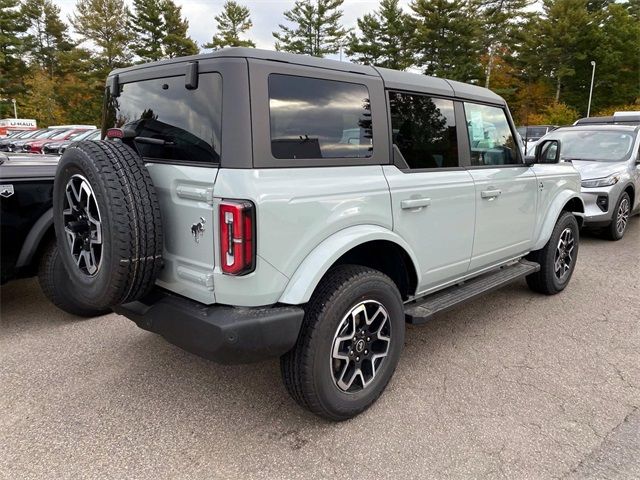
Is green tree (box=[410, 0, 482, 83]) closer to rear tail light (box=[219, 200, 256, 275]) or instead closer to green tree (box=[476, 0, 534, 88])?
green tree (box=[476, 0, 534, 88])

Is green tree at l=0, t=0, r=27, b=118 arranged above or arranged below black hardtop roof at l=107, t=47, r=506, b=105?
above

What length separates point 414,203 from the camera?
2.90 m

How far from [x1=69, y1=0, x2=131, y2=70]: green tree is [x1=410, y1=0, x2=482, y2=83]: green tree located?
25.2m

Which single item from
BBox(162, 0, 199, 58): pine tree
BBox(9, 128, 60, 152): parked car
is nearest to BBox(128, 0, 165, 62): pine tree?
BBox(162, 0, 199, 58): pine tree

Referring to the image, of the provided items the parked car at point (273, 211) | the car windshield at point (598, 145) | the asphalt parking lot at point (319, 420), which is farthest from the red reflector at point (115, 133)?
the car windshield at point (598, 145)

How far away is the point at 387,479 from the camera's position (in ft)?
7.28

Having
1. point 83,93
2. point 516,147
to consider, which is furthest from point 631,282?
point 83,93

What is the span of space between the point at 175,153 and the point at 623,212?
7.41 metres

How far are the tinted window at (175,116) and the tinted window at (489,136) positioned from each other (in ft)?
6.86

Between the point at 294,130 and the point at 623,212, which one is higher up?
the point at 294,130

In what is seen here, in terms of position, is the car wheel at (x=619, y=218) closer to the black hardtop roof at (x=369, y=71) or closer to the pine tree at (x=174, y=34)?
the black hardtop roof at (x=369, y=71)

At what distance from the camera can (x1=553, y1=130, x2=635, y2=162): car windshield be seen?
767 centimetres

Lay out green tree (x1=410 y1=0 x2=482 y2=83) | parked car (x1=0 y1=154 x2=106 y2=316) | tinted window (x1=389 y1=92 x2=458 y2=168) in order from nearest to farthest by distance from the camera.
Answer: tinted window (x1=389 y1=92 x2=458 y2=168) < parked car (x1=0 y1=154 x2=106 y2=316) < green tree (x1=410 y1=0 x2=482 y2=83)

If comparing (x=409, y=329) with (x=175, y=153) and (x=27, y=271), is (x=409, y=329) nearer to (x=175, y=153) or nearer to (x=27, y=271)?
(x=175, y=153)
